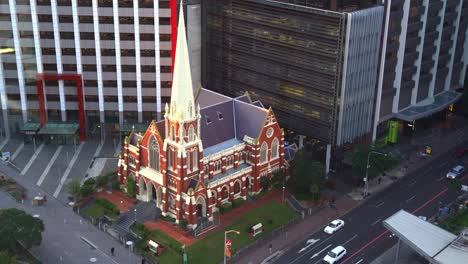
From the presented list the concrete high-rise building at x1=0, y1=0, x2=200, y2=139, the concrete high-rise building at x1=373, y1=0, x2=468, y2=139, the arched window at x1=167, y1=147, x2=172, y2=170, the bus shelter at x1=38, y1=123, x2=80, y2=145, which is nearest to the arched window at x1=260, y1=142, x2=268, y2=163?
the arched window at x1=167, y1=147, x2=172, y2=170

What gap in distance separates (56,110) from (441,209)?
92.6m

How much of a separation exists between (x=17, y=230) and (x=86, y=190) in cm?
2320

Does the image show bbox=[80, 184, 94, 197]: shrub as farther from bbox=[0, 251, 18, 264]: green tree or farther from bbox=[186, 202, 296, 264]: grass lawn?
bbox=[0, 251, 18, 264]: green tree

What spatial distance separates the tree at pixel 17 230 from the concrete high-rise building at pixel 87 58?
1966 inches

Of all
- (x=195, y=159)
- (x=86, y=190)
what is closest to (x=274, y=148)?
(x=195, y=159)

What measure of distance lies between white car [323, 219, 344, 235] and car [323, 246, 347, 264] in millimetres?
7294

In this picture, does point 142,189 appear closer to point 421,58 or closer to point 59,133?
point 59,133

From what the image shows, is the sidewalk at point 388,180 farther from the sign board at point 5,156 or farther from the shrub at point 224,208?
the sign board at point 5,156

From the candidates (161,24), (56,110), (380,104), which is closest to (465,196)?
(380,104)

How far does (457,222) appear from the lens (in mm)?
112125

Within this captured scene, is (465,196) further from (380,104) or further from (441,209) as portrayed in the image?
(380,104)

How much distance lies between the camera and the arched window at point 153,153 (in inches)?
4542

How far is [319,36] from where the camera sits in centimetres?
12562

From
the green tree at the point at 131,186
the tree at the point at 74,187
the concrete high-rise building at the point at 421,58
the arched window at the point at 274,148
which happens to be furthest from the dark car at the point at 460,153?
the tree at the point at 74,187
